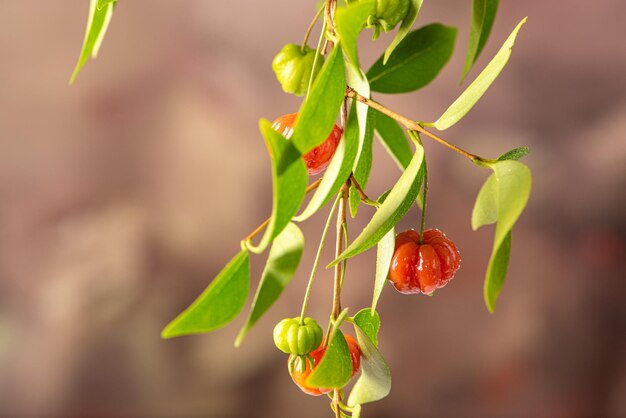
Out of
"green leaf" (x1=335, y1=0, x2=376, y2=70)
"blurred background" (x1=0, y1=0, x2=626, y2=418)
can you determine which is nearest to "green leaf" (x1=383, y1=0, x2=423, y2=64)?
"green leaf" (x1=335, y1=0, x2=376, y2=70)

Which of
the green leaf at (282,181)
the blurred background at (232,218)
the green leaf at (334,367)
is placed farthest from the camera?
the blurred background at (232,218)

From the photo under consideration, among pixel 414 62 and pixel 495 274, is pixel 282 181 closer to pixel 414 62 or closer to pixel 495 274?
pixel 495 274

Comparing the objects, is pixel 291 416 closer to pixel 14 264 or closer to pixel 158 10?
pixel 14 264

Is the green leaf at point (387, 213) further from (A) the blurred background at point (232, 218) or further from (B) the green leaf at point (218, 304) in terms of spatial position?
(A) the blurred background at point (232, 218)

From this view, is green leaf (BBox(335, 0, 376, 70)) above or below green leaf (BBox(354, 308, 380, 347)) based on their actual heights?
above

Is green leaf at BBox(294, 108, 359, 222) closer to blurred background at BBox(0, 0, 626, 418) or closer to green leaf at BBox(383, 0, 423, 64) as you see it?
green leaf at BBox(383, 0, 423, 64)

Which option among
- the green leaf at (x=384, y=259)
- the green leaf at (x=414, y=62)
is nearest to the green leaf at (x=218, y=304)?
the green leaf at (x=384, y=259)

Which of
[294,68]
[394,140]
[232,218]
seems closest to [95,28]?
[294,68]

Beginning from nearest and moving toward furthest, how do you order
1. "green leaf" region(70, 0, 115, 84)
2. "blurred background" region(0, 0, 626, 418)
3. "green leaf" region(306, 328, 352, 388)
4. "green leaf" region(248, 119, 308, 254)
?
"green leaf" region(248, 119, 308, 254) → "green leaf" region(306, 328, 352, 388) → "green leaf" region(70, 0, 115, 84) → "blurred background" region(0, 0, 626, 418)
